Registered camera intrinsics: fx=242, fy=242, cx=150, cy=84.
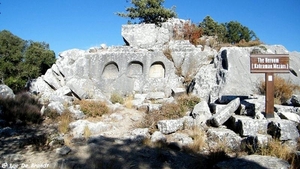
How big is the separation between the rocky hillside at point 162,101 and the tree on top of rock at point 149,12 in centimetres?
167

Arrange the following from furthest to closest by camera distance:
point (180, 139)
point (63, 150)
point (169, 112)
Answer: point (169, 112) → point (180, 139) → point (63, 150)

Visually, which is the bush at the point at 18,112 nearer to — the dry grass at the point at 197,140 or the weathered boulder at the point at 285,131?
the dry grass at the point at 197,140

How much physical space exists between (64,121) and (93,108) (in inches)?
83.4

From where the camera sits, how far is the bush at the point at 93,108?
37.4 ft

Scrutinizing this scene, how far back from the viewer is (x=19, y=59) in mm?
29703

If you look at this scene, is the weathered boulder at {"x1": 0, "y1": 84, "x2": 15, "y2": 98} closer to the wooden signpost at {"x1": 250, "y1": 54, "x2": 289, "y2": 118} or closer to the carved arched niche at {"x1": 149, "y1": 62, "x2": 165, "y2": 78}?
the carved arched niche at {"x1": 149, "y1": 62, "x2": 165, "y2": 78}

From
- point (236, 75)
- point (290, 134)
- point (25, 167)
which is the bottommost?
point (25, 167)

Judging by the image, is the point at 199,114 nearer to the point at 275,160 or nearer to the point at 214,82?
the point at 214,82

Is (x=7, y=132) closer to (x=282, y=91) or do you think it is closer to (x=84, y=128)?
(x=84, y=128)

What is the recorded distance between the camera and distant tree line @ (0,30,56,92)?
2753 centimetres

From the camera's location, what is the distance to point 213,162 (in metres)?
5.87

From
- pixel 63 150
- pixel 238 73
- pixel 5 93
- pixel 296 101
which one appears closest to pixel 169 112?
pixel 238 73

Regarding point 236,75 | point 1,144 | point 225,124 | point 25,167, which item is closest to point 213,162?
point 225,124

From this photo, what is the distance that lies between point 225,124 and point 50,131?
6532 millimetres
